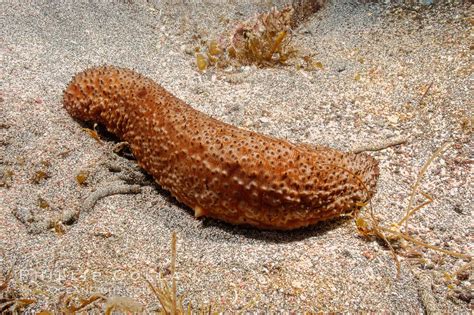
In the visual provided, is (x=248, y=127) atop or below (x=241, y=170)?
below

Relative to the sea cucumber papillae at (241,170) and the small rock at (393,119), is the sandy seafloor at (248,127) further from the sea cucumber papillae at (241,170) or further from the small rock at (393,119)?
the sea cucumber papillae at (241,170)

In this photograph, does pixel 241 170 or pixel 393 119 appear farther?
pixel 393 119

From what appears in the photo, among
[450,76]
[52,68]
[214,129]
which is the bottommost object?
[450,76]

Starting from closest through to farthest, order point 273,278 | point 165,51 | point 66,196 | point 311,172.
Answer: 1. point 273,278
2. point 311,172
3. point 66,196
4. point 165,51

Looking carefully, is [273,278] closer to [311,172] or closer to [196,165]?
[311,172]

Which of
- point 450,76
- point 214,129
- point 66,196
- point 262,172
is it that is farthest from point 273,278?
point 450,76

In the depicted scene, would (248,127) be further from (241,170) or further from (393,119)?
(393,119)

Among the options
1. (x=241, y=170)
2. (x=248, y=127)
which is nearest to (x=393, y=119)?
(x=248, y=127)
